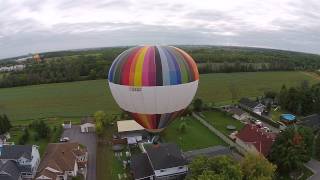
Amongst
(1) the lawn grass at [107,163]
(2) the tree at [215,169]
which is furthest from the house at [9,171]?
(2) the tree at [215,169]

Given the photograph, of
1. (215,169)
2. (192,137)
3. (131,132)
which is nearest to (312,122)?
(192,137)

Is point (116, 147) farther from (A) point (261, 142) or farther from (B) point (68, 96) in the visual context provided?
(B) point (68, 96)

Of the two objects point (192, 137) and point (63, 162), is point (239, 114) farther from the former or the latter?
point (63, 162)

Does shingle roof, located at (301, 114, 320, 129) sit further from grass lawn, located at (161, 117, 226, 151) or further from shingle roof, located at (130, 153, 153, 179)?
shingle roof, located at (130, 153, 153, 179)

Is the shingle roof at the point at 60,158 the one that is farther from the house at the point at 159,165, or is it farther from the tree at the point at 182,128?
the tree at the point at 182,128

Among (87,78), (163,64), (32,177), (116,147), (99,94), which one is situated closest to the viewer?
(163,64)

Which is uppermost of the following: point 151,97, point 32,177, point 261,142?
point 151,97

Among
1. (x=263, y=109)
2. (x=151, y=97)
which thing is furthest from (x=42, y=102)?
(x=151, y=97)
